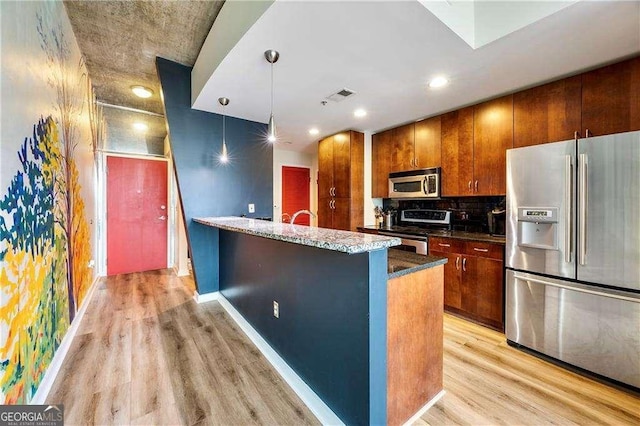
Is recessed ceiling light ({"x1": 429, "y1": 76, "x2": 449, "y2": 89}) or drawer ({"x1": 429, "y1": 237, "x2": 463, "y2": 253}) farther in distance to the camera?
drawer ({"x1": 429, "y1": 237, "x2": 463, "y2": 253})

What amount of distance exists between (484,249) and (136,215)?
16.9 ft

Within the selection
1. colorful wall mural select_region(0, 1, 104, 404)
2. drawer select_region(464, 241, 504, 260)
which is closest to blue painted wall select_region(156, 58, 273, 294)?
colorful wall mural select_region(0, 1, 104, 404)

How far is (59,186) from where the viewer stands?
2.04 metres

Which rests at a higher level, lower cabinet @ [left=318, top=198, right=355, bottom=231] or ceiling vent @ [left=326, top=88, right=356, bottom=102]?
ceiling vent @ [left=326, top=88, right=356, bottom=102]

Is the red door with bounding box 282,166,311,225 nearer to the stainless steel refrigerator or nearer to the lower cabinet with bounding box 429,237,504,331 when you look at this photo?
the lower cabinet with bounding box 429,237,504,331

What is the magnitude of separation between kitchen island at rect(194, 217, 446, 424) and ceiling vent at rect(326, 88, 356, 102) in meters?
1.70

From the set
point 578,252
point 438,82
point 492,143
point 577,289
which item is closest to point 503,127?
point 492,143

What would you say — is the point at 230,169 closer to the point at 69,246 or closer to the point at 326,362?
the point at 69,246

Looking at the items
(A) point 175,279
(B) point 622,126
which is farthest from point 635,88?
(A) point 175,279

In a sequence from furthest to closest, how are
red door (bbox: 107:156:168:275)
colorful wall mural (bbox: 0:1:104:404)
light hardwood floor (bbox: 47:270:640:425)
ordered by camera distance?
red door (bbox: 107:156:168:275)
light hardwood floor (bbox: 47:270:640:425)
colorful wall mural (bbox: 0:1:104:404)

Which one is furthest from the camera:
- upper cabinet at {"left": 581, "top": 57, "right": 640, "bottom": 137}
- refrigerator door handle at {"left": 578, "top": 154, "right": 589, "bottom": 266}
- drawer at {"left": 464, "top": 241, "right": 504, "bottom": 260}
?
drawer at {"left": 464, "top": 241, "right": 504, "bottom": 260}

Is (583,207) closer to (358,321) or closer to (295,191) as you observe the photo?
(358,321)

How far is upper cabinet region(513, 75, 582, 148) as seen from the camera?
2289mm

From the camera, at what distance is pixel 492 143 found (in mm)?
2818
